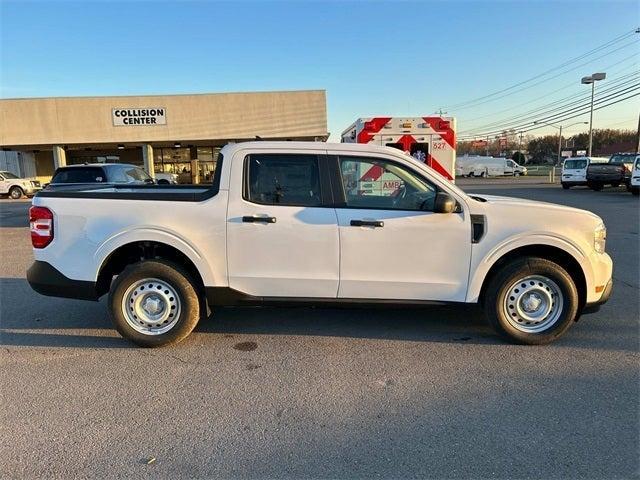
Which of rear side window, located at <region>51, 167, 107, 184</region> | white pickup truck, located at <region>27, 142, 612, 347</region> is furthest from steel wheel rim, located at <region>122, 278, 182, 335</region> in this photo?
rear side window, located at <region>51, 167, 107, 184</region>

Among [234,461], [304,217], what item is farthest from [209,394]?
[304,217]

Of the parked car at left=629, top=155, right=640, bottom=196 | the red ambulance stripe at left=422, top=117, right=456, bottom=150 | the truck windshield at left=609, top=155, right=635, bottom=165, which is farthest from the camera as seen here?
the truck windshield at left=609, top=155, right=635, bottom=165

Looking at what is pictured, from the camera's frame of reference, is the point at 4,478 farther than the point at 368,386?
No

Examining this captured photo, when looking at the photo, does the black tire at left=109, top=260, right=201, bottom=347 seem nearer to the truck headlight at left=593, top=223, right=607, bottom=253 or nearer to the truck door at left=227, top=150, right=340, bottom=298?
the truck door at left=227, top=150, right=340, bottom=298

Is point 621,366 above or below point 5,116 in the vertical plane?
below

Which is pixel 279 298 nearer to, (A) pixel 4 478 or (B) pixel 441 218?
(B) pixel 441 218

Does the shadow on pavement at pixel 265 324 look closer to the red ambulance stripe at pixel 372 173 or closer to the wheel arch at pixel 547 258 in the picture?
the wheel arch at pixel 547 258

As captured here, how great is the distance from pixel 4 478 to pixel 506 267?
395 cm

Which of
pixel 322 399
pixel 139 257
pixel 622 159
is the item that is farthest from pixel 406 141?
pixel 622 159

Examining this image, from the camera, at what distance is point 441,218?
160 inches

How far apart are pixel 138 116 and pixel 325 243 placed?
28.9 meters

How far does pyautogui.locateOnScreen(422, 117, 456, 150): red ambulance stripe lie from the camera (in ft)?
27.2

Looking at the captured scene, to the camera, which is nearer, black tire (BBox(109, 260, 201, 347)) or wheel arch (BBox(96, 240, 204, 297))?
black tire (BBox(109, 260, 201, 347))

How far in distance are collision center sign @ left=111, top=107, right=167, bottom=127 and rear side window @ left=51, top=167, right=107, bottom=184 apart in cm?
1882
